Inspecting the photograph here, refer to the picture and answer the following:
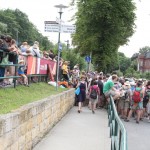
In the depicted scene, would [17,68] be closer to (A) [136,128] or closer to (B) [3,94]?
(B) [3,94]

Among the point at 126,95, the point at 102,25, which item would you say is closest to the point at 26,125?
the point at 126,95

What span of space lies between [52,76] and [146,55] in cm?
15249

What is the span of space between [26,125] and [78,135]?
4115 mm

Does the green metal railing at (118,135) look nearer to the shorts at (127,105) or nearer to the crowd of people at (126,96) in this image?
the crowd of people at (126,96)

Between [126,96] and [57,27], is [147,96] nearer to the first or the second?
[126,96]

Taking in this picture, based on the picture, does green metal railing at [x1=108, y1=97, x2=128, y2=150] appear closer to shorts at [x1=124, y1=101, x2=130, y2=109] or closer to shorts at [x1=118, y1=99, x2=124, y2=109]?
shorts at [x1=124, y1=101, x2=130, y2=109]

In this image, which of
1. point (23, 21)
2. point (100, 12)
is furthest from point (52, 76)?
point (23, 21)

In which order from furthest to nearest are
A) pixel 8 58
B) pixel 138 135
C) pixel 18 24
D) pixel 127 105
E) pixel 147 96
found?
pixel 18 24 → pixel 147 96 → pixel 127 105 → pixel 138 135 → pixel 8 58

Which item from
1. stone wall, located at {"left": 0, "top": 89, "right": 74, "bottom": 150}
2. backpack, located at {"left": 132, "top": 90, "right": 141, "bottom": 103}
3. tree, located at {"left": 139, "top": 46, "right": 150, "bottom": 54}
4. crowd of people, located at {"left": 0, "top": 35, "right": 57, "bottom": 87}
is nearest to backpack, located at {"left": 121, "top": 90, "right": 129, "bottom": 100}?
backpack, located at {"left": 132, "top": 90, "right": 141, "bottom": 103}

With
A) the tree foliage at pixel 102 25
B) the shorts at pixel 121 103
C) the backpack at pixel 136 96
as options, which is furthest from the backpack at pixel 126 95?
the tree foliage at pixel 102 25

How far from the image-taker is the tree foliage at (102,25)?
39.8 m

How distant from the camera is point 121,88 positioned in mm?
17953

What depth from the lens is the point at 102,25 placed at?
1625 inches

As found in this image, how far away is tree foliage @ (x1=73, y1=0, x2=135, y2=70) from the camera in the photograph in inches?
1565
